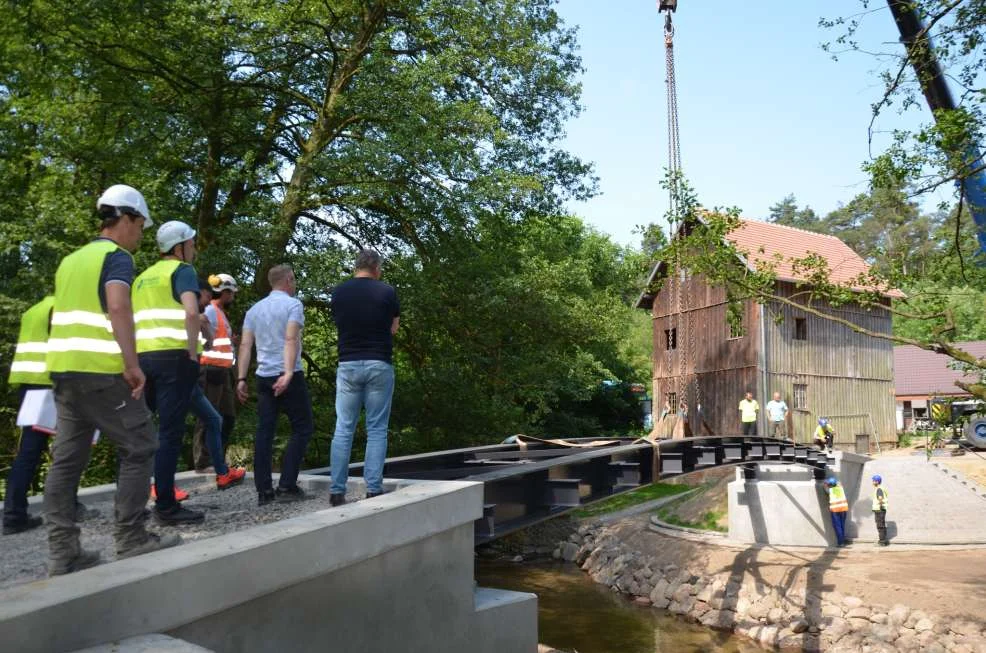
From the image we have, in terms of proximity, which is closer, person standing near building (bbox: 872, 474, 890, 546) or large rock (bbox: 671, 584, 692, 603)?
large rock (bbox: 671, 584, 692, 603)

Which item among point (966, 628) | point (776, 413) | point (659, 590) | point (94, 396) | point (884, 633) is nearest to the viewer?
point (94, 396)

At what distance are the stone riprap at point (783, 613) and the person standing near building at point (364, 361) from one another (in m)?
13.5

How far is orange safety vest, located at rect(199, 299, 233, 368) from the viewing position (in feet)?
23.6

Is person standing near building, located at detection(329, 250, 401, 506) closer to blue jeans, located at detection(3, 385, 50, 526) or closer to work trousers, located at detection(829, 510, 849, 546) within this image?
blue jeans, located at detection(3, 385, 50, 526)

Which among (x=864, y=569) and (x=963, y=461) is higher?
(x=963, y=461)

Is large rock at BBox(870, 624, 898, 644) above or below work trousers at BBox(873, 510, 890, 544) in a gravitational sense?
below

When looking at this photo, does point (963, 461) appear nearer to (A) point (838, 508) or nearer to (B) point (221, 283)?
(A) point (838, 508)

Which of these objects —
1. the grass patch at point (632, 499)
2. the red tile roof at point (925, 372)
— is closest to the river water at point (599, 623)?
the grass patch at point (632, 499)

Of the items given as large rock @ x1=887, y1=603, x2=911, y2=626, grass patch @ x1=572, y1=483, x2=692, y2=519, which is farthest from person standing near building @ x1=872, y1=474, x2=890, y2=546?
grass patch @ x1=572, y1=483, x2=692, y2=519

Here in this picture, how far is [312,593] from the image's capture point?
460cm

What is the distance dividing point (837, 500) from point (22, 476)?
1839 centimetres

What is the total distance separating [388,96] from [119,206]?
1222cm

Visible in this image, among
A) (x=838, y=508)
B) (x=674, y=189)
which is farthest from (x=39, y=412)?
(x=838, y=508)

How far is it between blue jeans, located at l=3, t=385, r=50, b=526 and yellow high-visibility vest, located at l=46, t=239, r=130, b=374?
6.45 ft
